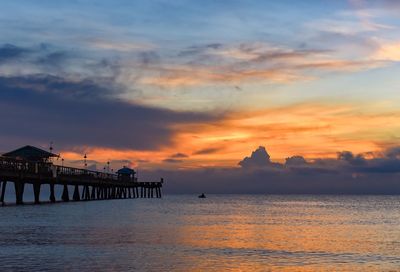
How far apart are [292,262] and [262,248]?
631 centimetres

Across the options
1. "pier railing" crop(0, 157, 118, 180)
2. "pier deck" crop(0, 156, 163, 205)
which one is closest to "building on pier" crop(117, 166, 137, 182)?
"pier deck" crop(0, 156, 163, 205)

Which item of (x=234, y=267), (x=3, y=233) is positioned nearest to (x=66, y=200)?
(x=3, y=233)

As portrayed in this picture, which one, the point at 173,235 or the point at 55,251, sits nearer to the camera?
the point at 55,251

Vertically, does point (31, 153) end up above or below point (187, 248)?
above

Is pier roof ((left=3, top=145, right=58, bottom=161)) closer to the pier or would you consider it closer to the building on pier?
the pier

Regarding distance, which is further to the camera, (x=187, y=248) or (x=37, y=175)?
(x=37, y=175)

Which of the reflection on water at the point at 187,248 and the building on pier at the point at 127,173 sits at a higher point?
the building on pier at the point at 127,173

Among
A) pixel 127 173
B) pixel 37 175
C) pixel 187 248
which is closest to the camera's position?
pixel 187 248

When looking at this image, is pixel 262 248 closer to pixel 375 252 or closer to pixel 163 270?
pixel 375 252

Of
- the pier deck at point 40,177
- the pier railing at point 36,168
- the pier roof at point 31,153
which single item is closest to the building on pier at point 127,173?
the pier deck at point 40,177

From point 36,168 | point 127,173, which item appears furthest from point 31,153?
point 127,173

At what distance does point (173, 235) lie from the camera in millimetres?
44938

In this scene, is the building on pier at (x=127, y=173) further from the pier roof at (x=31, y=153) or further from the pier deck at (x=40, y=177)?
the pier roof at (x=31, y=153)

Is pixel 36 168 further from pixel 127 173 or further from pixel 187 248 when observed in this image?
pixel 127 173
